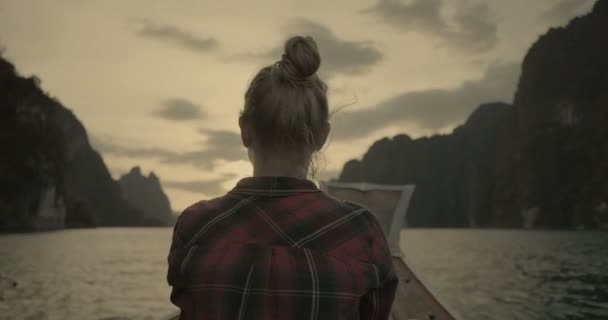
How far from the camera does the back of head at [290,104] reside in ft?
5.66

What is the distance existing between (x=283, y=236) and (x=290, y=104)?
436 millimetres

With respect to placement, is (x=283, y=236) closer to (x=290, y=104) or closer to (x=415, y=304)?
(x=290, y=104)

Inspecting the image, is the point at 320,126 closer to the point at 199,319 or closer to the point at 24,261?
the point at 199,319

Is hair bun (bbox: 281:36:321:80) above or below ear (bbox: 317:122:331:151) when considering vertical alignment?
above

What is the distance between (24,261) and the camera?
110ft

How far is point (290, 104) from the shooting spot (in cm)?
172

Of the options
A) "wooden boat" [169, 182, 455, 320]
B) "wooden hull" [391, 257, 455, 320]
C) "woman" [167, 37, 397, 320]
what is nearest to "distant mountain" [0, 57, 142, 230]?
"wooden boat" [169, 182, 455, 320]

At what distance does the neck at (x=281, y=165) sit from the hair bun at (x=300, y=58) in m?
0.29

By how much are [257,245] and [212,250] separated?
0.52 feet

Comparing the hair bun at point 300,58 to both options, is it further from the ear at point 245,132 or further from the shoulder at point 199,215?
the shoulder at point 199,215

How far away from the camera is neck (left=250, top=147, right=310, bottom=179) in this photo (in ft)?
6.02

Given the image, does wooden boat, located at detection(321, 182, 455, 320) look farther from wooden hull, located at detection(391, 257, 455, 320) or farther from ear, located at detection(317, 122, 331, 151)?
ear, located at detection(317, 122, 331, 151)

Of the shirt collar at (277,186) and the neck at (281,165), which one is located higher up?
the neck at (281,165)

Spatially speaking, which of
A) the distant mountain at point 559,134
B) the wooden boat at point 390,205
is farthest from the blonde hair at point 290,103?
the distant mountain at point 559,134
